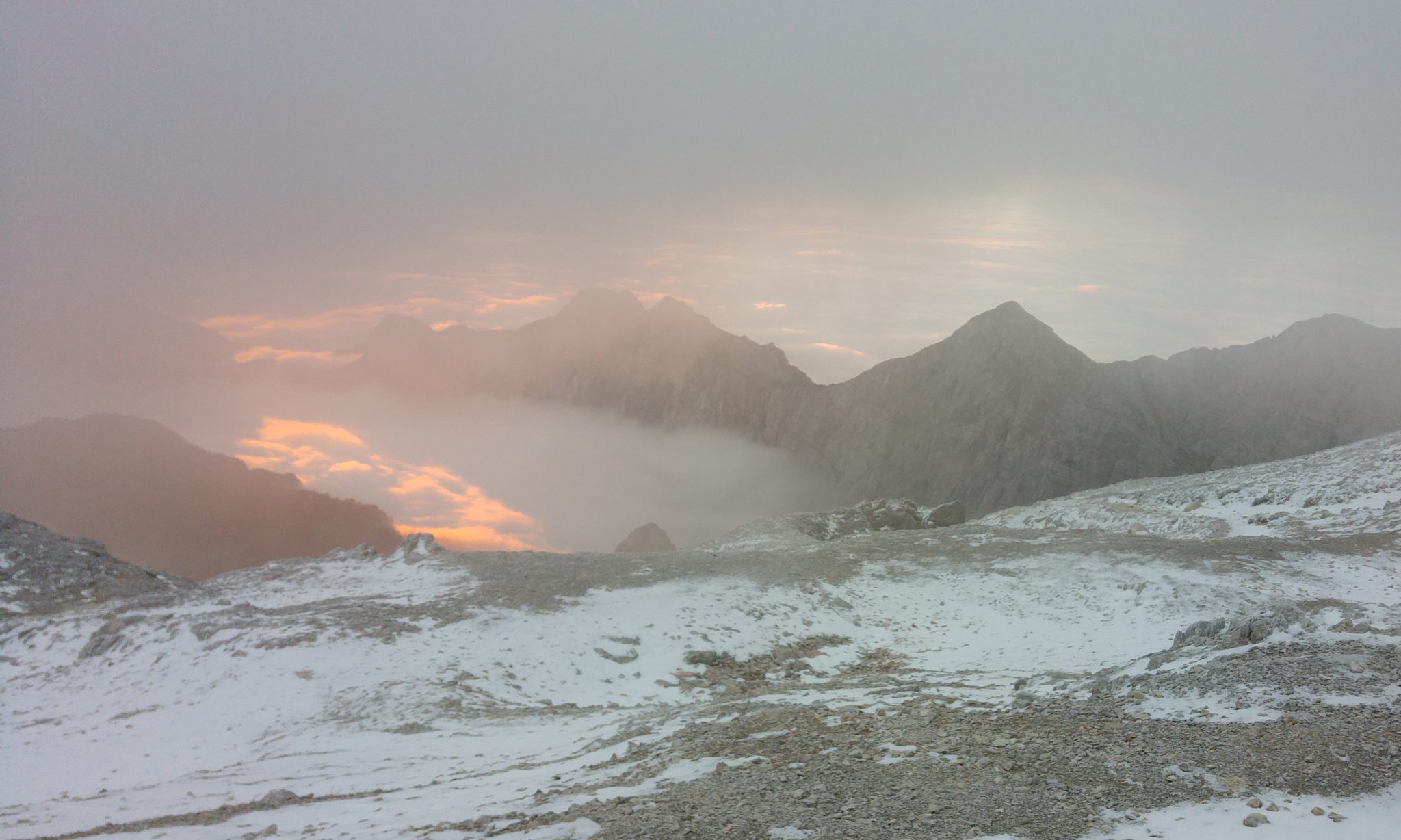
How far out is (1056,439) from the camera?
464 feet

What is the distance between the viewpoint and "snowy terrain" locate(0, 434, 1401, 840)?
1083 cm

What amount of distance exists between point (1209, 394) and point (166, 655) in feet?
504

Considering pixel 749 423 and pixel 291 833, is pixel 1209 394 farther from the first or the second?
pixel 291 833

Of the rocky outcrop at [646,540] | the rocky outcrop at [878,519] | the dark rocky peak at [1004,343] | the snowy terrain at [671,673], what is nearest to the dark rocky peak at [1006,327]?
the dark rocky peak at [1004,343]

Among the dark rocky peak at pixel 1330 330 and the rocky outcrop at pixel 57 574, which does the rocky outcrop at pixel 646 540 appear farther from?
the dark rocky peak at pixel 1330 330

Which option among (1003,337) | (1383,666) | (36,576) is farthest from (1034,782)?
(1003,337)

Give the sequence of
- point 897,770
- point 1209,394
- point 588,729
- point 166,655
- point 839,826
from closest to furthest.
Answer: point 839,826 → point 897,770 → point 588,729 → point 166,655 → point 1209,394

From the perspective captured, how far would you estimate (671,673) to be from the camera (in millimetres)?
21141

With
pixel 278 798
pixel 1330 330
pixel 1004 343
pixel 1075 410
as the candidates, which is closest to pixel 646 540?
pixel 278 798

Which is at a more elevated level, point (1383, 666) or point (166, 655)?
point (1383, 666)

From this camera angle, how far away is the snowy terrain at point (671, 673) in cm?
A: 1083

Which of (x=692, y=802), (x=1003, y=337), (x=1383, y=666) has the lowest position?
(x=692, y=802)

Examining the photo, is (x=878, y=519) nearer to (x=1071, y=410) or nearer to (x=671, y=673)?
(x=671, y=673)

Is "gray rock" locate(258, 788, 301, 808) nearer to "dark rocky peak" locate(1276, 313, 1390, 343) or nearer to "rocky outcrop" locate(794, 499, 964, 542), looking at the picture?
"rocky outcrop" locate(794, 499, 964, 542)
